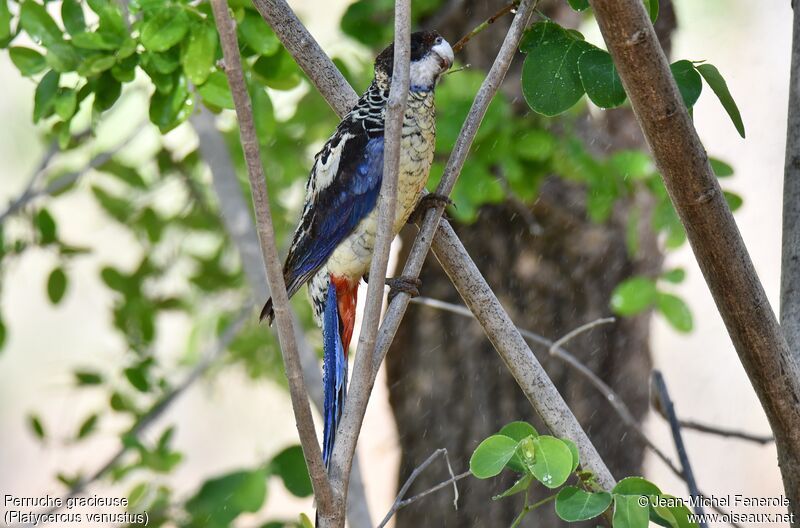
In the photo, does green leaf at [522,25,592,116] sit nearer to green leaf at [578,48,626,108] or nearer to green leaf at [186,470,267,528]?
green leaf at [578,48,626,108]

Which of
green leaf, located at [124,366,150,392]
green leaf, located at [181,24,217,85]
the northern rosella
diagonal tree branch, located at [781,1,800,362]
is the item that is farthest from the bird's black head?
green leaf, located at [124,366,150,392]

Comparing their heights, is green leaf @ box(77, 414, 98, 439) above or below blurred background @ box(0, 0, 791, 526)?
below

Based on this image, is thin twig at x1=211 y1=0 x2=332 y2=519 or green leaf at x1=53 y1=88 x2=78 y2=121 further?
green leaf at x1=53 y1=88 x2=78 y2=121

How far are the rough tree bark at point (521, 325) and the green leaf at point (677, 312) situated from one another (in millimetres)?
538

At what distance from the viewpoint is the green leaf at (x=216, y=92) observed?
194 cm

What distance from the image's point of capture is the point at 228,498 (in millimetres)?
2322

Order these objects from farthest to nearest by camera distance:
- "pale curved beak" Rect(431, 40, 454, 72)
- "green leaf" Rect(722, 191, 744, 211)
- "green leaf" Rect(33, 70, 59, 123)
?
"green leaf" Rect(722, 191, 744, 211)
"pale curved beak" Rect(431, 40, 454, 72)
"green leaf" Rect(33, 70, 59, 123)

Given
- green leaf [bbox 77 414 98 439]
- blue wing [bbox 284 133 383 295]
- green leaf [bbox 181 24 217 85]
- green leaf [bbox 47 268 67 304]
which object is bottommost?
green leaf [bbox 77 414 98 439]

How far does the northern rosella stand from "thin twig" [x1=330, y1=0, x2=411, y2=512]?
67cm

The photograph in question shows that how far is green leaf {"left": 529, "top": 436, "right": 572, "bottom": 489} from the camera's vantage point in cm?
134

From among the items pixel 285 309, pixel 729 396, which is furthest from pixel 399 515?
pixel 729 396

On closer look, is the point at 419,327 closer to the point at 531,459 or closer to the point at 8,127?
the point at 531,459

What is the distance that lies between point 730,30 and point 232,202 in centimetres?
387

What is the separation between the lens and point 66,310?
7520mm
